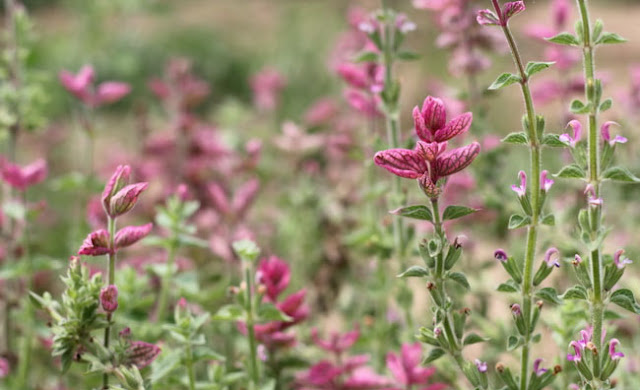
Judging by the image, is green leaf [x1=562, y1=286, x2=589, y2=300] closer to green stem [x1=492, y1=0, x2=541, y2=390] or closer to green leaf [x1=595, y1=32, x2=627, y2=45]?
green stem [x1=492, y1=0, x2=541, y2=390]

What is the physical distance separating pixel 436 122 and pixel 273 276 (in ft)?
1.35

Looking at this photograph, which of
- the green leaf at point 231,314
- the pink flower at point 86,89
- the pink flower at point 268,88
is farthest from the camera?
the pink flower at point 268,88

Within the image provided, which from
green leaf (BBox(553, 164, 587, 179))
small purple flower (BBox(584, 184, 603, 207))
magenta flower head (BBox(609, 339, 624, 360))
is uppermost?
green leaf (BBox(553, 164, 587, 179))

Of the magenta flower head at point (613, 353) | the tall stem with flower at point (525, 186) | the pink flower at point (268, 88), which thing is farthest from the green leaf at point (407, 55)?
the pink flower at point (268, 88)

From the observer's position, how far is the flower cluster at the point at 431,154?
77 centimetres

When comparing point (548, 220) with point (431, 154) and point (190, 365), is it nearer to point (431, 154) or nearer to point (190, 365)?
point (431, 154)

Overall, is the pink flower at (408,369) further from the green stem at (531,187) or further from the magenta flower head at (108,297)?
the magenta flower head at (108,297)

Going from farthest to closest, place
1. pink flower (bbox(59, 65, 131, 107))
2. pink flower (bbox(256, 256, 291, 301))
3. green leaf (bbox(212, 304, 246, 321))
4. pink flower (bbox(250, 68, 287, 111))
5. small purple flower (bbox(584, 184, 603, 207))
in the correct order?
1. pink flower (bbox(250, 68, 287, 111))
2. pink flower (bbox(59, 65, 131, 107))
3. pink flower (bbox(256, 256, 291, 301))
4. green leaf (bbox(212, 304, 246, 321))
5. small purple flower (bbox(584, 184, 603, 207))

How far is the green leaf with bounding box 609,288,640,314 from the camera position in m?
0.77

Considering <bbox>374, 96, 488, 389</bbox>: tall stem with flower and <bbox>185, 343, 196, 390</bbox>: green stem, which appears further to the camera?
<bbox>185, 343, 196, 390</bbox>: green stem

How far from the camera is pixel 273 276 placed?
3.58ft

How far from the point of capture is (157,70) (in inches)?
186

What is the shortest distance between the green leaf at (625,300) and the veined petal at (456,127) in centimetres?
24

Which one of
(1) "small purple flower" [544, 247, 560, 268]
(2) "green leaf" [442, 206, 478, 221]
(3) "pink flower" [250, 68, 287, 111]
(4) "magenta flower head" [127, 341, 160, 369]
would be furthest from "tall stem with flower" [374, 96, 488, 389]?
(3) "pink flower" [250, 68, 287, 111]
